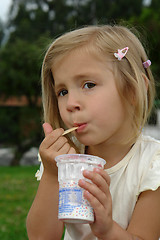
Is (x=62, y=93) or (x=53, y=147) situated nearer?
(x=53, y=147)

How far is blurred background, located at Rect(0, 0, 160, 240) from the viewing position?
6.35 m

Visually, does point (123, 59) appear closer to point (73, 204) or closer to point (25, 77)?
point (73, 204)

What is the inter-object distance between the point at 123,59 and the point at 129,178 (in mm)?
776

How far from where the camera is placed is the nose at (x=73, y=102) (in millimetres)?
2150

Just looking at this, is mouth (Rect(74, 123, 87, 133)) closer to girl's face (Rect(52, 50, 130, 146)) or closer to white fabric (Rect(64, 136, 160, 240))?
girl's face (Rect(52, 50, 130, 146))

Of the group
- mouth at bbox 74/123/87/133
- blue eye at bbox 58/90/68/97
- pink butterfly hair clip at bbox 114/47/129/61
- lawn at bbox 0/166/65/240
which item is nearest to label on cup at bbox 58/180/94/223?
mouth at bbox 74/123/87/133

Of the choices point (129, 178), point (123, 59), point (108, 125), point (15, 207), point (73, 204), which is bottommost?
point (15, 207)

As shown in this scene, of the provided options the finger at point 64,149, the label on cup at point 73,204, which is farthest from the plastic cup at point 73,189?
the finger at point 64,149

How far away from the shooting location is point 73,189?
175 cm

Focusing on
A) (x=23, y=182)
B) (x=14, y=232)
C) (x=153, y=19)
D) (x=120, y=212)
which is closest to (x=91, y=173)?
(x=120, y=212)

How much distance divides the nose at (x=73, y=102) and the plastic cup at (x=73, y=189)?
45 centimetres

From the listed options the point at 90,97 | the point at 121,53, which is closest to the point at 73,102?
the point at 90,97

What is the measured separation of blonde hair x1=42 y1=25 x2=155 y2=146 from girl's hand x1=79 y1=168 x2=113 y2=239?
2.20ft

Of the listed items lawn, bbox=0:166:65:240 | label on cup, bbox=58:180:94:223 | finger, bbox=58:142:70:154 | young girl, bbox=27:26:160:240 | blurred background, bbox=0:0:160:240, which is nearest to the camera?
label on cup, bbox=58:180:94:223
